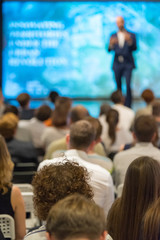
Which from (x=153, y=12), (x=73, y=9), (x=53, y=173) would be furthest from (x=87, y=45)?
(x=53, y=173)

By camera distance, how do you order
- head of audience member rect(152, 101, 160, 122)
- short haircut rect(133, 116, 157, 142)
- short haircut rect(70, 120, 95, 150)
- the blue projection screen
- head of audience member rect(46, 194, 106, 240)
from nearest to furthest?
head of audience member rect(46, 194, 106, 240)
short haircut rect(70, 120, 95, 150)
short haircut rect(133, 116, 157, 142)
head of audience member rect(152, 101, 160, 122)
the blue projection screen

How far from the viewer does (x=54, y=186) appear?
1.93m

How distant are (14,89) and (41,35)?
1308 mm

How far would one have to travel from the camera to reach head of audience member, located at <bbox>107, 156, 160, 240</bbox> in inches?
90.5

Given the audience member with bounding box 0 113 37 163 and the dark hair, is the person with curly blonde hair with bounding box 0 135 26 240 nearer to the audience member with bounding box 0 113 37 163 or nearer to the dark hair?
the audience member with bounding box 0 113 37 163

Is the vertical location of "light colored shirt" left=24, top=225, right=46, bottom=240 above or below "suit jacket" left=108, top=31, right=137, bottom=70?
below

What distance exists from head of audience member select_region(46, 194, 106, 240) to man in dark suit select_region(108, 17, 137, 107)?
22.9ft

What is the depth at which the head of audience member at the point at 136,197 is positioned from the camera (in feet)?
7.54

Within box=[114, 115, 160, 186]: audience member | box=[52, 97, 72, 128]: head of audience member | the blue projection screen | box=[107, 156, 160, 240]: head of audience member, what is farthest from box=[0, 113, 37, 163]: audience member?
the blue projection screen

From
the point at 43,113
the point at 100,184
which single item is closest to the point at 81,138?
the point at 100,184

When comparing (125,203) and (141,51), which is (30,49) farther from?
(125,203)

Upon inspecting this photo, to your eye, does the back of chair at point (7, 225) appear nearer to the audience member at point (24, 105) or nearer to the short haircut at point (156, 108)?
the short haircut at point (156, 108)

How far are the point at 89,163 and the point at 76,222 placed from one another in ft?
5.61

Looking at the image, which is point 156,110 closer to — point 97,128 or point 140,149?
point 97,128
